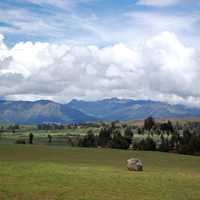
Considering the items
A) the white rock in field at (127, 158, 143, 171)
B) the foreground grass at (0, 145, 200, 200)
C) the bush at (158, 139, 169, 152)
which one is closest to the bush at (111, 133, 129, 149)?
the bush at (158, 139, 169, 152)

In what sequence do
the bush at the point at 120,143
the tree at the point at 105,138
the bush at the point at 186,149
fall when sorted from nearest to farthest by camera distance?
the bush at the point at 186,149
the bush at the point at 120,143
the tree at the point at 105,138

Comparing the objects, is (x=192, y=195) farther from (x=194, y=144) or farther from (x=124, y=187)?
(x=194, y=144)

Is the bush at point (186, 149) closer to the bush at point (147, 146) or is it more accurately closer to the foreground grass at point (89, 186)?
the bush at point (147, 146)

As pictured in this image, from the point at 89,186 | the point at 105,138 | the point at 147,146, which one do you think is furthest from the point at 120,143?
the point at 89,186

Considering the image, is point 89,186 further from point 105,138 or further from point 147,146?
point 105,138

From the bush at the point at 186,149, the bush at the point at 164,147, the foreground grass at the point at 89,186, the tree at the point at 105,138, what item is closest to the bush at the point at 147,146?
the bush at the point at 164,147

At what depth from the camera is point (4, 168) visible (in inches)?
1848

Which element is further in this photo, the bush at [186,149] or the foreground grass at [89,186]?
the bush at [186,149]

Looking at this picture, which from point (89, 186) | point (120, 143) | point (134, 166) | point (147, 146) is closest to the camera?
point (89, 186)

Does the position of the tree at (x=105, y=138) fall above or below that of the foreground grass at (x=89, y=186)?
below

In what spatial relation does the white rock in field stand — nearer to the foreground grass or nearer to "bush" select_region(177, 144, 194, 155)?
the foreground grass

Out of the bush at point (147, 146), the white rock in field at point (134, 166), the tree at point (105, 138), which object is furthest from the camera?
the tree at point (105, 138)

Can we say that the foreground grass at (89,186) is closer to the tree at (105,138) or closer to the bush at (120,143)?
the bush at (120,143)

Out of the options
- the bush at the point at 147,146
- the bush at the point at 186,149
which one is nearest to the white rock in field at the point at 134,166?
the bush at the point at 186,149
